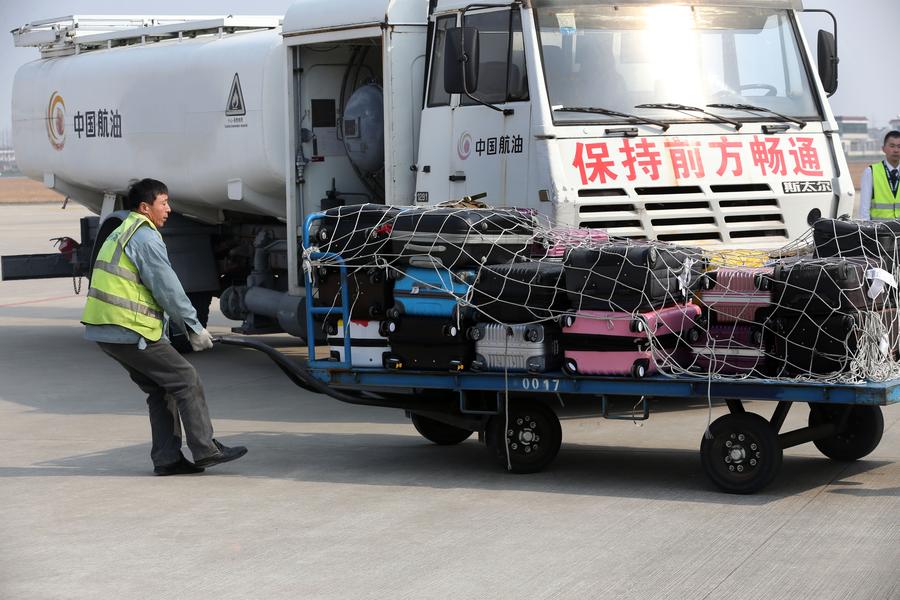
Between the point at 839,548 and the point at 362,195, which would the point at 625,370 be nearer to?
the point at 839,548

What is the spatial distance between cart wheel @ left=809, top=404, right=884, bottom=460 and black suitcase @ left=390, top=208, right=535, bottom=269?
1998 millimetres

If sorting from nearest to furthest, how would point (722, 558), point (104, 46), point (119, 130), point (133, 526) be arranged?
point (722, 558) < point (133, 526) < point (119, 130) < point (104, 46)

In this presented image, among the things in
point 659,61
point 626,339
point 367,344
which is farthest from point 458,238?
point 659,61

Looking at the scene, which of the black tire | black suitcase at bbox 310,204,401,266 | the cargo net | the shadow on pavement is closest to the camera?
the cargo net

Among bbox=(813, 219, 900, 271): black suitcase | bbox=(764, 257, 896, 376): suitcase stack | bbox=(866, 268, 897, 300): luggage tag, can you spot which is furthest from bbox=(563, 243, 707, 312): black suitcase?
bbox=(866, 268, 897, 300): luggage tag

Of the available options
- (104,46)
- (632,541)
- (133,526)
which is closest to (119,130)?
(104,46)

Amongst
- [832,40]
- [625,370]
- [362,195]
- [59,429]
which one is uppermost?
[832,40]

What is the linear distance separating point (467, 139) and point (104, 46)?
22.8 feet

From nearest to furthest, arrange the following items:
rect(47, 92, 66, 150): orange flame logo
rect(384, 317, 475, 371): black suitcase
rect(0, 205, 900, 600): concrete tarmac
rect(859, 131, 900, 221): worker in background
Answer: rect(0, 205, 900, 600): concrete tarmac < rect(384, 317, 475, 371): black suitcase < rect(859, 131, 900, 221): worker in background < rect(47, 92, 66, 150): orange flame logo

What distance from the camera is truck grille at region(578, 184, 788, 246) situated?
983 cm

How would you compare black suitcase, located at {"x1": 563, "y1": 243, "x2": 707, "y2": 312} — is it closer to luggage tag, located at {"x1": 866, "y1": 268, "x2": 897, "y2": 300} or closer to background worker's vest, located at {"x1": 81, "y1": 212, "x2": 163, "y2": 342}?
luggage tag, located at {"x1": 866, "y1": 268, "x2": 897, "y2": 300}

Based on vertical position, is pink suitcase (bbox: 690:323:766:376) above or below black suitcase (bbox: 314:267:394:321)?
below

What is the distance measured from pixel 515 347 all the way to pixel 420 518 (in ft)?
4.21

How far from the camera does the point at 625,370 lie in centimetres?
768
